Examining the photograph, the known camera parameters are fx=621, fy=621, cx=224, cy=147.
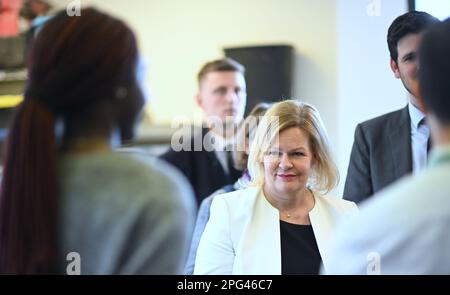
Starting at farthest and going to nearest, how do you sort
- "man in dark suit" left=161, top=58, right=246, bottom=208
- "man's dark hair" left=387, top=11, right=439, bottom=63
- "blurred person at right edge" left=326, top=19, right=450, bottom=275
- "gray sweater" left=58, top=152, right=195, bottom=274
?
"man in dark suit" left=161, top=58, right=246, bottom=208, "man's dark hair" left=387, top=11, right=439, bottom=63, "gray sweater" left=58, top=152, right=195, bottom=274, "blurred person at right edge" left=326, top=19, right=450, bottom=275

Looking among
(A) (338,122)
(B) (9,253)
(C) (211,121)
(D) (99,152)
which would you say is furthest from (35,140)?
Result: (A) (338,122)

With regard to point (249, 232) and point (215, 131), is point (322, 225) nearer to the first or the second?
point (249, 232)

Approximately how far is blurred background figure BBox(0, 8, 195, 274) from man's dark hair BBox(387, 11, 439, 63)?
605 mm

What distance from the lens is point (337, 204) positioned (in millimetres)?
1332

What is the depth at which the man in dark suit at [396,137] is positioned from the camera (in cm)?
130

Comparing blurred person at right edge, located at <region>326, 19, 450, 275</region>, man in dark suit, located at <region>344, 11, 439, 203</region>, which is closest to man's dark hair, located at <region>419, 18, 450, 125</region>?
blurred person at right edge, located at <region>326, 19, 450, 275</region>

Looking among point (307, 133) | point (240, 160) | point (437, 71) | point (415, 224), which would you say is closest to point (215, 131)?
point (240, 160)

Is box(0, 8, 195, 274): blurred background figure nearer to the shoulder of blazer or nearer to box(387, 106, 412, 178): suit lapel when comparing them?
the shoulder of blazer

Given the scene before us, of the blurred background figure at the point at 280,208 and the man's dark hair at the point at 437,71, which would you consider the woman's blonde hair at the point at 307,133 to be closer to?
the blurred background figure at the point at 280,208

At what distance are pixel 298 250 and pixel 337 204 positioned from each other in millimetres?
129

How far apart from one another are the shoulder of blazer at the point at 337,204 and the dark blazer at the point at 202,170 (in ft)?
0.70

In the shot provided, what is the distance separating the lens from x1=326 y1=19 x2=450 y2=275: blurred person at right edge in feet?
2.63

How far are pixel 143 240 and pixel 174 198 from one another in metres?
0.08
